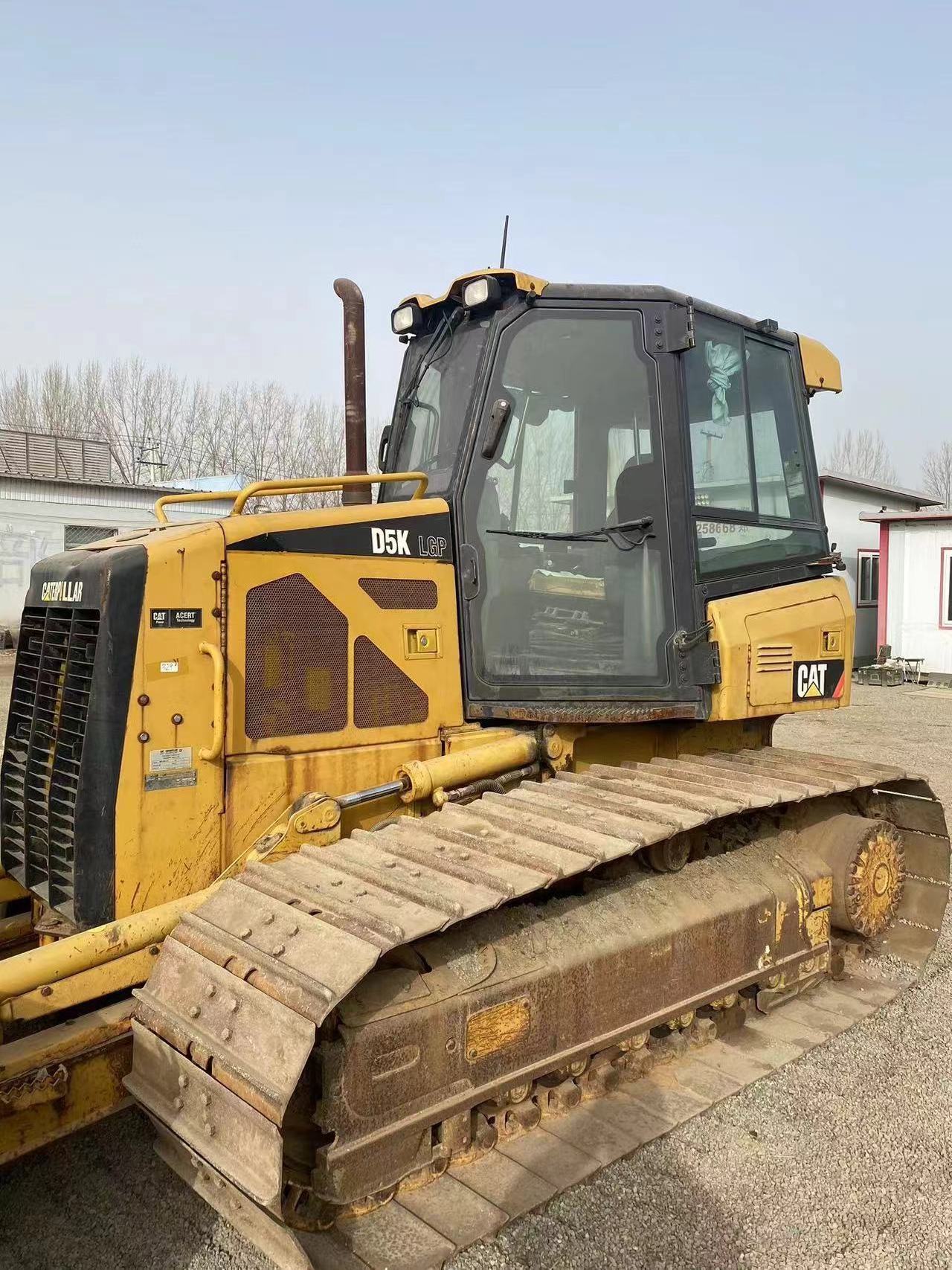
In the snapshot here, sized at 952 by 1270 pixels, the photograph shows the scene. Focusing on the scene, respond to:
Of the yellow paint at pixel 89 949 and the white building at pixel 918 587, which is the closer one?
the yellow paint at pixel 89 949

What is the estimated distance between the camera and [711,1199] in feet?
10.5

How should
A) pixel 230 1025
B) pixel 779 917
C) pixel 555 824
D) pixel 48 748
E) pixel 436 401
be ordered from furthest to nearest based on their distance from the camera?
pixel 436 401
pixel 779 917
pixel 48 748
pixel 555 824
pixel 230 1025

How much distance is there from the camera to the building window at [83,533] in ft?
80.3

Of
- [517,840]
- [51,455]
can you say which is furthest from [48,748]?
[51,455]

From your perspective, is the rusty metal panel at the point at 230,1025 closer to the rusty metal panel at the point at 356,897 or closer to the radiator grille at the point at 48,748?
the rusty metal panel at the point at 356,897

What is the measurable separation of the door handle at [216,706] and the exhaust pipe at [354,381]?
1.44 m

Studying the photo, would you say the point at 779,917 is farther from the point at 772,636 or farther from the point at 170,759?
the point at 170,759

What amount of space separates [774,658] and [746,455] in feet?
3.11

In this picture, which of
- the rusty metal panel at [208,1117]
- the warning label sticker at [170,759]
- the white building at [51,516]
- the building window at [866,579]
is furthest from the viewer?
the white building at [51,516]

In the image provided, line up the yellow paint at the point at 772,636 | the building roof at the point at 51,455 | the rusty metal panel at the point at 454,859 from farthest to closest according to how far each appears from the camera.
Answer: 1. the building roof at the point at 51,455
2. the yellow paint at the point at 772,636
3. the rusty metal panel at the point at 454,859

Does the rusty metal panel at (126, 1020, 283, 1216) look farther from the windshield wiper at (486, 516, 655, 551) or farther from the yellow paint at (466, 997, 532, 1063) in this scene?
the windshield wiper at (486, 516, 655, 551)

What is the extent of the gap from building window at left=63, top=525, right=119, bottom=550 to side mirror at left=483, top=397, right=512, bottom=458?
872 inches

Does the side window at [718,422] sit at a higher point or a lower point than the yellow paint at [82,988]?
higher

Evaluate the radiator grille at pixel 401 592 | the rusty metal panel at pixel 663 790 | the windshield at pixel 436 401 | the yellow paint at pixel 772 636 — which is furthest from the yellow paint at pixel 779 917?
Result: the windshield at pixel 436 401
